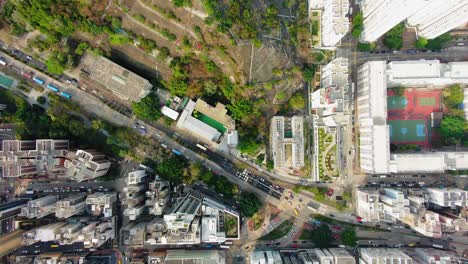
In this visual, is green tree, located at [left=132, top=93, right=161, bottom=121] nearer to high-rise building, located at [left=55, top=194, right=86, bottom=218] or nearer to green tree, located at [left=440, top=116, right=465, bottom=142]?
high-rise building, located at [left=55, top=194, right=86, bottom=218]

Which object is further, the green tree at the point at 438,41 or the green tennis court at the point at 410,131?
the green tennis court at the point at 410,131

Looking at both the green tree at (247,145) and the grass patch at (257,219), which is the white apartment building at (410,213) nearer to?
the grass patch at (257,219)

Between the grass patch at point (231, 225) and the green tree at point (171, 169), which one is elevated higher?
the green tree at point (171, 169)

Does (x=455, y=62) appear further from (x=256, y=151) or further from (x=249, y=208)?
(x=249, y=208)

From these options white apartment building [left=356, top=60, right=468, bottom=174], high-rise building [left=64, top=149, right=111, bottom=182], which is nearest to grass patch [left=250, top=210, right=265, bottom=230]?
white apartment building [left=356, top=60, right=468, bottom=174]

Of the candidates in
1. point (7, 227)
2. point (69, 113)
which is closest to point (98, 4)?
point (69, 113)

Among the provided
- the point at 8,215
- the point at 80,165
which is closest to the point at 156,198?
the point at 80,165

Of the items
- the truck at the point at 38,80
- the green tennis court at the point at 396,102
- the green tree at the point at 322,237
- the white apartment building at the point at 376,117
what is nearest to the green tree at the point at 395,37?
the white apartment building at the point at 376,117

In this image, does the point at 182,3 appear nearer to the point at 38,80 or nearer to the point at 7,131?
the point at 38,80
